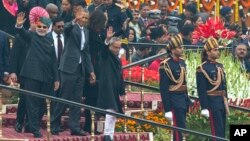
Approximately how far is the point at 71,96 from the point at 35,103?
726 millimetres

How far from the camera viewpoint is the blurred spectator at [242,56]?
29.3m

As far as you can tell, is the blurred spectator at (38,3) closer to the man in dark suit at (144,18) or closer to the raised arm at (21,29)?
the raised arm at (21,29)

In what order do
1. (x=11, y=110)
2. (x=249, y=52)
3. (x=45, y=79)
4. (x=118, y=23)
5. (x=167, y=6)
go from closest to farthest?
(x=45, y=79)
(x=11, y=110)
(x=118, y=23)
(x=249, y=52)
(x=167, y=6)

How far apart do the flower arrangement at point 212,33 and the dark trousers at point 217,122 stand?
5185 mm

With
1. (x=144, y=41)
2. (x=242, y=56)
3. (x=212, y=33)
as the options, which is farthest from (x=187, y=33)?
(x=242, y=56)

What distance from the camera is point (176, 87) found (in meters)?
24.4

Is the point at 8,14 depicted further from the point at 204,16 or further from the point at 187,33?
the point at 204,16

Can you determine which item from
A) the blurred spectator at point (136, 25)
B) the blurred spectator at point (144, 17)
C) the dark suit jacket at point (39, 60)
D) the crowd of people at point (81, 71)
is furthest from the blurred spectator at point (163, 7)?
the dark suit jacket at point (39, 60)

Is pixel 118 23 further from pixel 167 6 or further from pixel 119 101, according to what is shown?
pixel 167 6

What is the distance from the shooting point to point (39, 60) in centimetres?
2403

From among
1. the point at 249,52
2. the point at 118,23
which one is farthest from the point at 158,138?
the point at 249,52

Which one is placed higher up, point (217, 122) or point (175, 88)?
point (175, 88)

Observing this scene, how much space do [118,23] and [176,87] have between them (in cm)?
342

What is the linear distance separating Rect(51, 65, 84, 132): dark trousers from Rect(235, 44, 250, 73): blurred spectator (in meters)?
5.63
